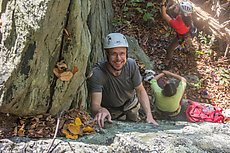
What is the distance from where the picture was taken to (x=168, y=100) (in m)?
5.19

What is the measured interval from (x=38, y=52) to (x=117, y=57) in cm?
141

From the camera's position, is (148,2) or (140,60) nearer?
(140,60)

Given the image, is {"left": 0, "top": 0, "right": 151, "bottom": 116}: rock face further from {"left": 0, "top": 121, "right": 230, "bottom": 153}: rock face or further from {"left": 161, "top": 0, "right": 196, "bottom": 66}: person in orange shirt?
{"left": 161, "top": 0, "right": 196, "bottom": 66}: person in orange shirt

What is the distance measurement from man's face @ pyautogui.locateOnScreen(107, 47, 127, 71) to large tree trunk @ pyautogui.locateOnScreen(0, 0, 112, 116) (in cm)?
87

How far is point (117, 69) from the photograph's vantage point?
3.77 meters

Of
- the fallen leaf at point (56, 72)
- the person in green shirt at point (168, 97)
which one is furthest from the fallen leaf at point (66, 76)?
the person in green shirt at point (168, 97)

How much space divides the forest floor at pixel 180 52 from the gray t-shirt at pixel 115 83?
3.81m

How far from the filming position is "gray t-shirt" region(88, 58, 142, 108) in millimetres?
3674

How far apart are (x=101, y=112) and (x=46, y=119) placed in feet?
2.29

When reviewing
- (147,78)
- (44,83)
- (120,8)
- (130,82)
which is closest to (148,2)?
(120,8)

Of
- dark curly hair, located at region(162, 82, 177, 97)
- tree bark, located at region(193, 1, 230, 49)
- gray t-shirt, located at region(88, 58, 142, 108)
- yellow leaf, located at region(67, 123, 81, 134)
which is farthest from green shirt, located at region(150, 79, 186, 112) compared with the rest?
tree bark, located at region(193, 1, 230, 49)

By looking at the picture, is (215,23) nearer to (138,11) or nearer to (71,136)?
(138,11)

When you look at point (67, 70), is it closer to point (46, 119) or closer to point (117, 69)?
point (46, 119)

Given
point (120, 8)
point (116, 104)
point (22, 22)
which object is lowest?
point (116, 104)
